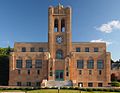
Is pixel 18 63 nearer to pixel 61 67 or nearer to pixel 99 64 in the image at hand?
pixel 61 67

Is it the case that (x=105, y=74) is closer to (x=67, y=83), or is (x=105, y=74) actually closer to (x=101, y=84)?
(x=101, y=84)

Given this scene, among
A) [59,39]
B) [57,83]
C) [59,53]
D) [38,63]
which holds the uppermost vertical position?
[59,39]

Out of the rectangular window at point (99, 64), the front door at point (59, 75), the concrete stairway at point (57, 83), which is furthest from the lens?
the rectangular window at point (99, 64)

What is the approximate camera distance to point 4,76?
254ft

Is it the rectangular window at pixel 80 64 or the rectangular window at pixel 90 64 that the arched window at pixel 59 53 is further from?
the rectangular window at pixel 90 64

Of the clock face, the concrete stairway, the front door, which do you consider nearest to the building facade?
the front door

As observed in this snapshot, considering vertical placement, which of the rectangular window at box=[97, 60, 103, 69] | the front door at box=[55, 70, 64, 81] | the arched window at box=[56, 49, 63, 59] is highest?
the arched window at box=[56, 49, 63, 59]

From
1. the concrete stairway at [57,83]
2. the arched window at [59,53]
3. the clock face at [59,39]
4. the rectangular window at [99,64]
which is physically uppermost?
the clock face at [59,39]

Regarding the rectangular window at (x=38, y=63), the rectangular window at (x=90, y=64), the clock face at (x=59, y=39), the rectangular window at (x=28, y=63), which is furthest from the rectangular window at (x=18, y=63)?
the rectangular window at (x=90, y=64)

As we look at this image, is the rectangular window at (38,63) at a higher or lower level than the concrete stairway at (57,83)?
higher

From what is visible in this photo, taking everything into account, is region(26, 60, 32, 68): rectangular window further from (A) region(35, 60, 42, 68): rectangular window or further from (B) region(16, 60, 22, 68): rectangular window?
(B) region(16, 60, 22, 68): rectangular window

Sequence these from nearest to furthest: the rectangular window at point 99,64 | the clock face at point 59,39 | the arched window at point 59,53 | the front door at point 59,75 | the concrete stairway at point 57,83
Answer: the concrete stairway at point 57,83 < the front door at point 59,75 < the rectangular window at point 99,64 < the arched window at point 59,53 < the clock face at point 59,39

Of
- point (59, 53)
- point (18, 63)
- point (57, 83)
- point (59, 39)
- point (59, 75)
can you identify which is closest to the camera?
point (57, 83)

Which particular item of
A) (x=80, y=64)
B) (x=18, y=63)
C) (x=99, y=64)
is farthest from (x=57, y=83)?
(x=99, y=64)
